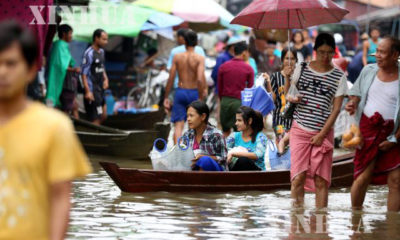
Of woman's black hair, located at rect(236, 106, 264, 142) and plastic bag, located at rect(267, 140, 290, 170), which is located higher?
woman's black hair, located at rect(236, 106, 264, 142)

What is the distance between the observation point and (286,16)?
9.98m

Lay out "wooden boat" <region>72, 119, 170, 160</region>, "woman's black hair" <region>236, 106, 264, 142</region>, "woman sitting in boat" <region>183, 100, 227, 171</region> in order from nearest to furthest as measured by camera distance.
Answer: "woman sitting in boat" <region>183, 100, 227, 171</region> < "woman's black hair" <region>236, 106, 264, 142</region> < "wooden boat" <region>72, 119, 170, 160</region>

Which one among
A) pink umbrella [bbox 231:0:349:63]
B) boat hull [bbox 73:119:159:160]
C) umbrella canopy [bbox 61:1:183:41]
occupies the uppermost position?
pink umbrella [bbox 231:0:349:63]

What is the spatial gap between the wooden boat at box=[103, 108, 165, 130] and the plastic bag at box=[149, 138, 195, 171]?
24.3 ft

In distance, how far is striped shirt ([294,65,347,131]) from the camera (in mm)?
8453

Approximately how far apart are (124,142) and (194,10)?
6.58m

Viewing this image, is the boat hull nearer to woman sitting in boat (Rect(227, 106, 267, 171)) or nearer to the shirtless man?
the shirtless man

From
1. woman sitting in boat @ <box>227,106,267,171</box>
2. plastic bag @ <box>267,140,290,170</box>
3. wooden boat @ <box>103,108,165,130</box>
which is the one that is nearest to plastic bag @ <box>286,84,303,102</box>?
woman sitting in boat @ <box>227,106,267,171</box>

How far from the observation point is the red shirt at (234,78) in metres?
→ 13.6

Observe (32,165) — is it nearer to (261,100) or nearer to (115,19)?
(261,100)

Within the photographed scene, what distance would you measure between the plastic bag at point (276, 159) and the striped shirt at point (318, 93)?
6.61 ft

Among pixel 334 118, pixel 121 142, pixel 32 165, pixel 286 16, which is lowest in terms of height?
pixel 121 142

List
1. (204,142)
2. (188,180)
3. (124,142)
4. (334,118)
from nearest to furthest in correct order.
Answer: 1. (334,118)
2. (188,180)
3. (204,142)
4. (124,142)

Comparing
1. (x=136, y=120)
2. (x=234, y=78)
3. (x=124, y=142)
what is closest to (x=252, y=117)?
(x=234, y=78)
